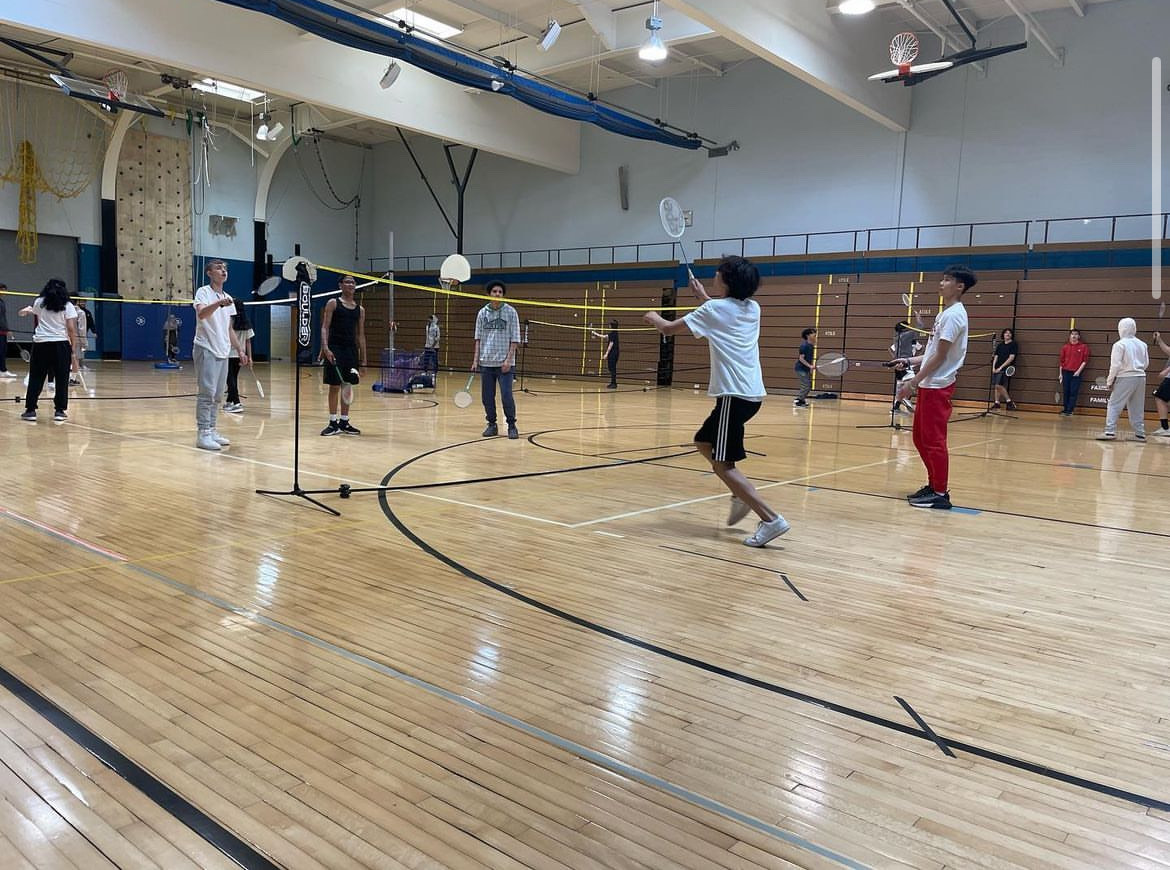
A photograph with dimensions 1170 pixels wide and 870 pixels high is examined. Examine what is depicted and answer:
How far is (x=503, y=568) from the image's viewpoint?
415cm

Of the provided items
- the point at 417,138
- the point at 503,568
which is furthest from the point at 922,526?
the point at 417,138

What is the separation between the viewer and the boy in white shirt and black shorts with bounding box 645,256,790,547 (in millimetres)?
4598

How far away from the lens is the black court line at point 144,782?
1792 mm

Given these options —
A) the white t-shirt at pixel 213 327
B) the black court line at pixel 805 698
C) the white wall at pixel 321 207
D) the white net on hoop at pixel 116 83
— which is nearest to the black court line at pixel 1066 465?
the black court line at pixel 805 698

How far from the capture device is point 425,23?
1878cm

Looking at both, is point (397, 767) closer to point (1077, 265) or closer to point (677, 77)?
point (1077, 265)

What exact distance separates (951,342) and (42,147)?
89.0 feet

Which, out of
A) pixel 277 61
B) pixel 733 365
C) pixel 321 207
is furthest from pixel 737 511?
pixel 321 207

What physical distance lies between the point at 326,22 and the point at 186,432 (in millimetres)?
8279

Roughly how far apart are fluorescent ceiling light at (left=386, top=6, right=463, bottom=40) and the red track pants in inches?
629

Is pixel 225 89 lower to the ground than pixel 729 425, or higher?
higher

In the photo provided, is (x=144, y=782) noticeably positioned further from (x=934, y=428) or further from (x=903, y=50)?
(x=903, y=50)

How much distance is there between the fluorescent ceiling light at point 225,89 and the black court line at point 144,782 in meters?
21.2

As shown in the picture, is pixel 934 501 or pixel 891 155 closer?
pixel 934 501
